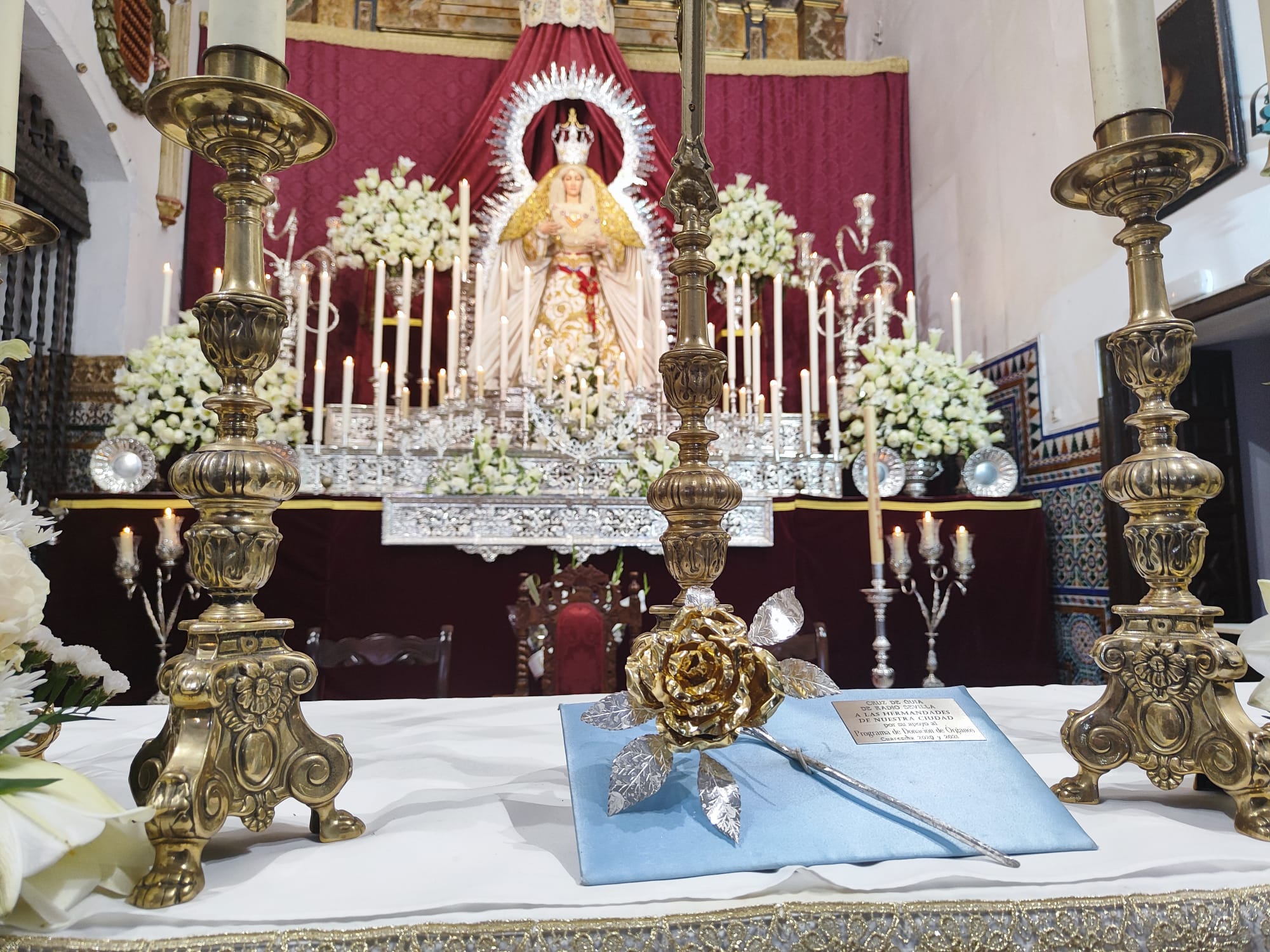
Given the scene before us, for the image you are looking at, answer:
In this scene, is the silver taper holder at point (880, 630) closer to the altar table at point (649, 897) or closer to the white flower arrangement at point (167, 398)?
the altar table at point (649, 897)

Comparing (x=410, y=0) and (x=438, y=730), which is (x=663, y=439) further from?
(x=410, y=0)

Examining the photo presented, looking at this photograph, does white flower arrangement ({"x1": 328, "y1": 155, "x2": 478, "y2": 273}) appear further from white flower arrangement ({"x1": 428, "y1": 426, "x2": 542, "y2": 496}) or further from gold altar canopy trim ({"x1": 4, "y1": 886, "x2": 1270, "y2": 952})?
gold altar canopy trim ({"x1": 4, "y1": 886, "x2": 1270, "y2": 952})

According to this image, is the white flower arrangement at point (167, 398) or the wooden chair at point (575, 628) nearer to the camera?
the wooden chair at point (575, 628)

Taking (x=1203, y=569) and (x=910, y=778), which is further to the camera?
(x=1203, y=569)

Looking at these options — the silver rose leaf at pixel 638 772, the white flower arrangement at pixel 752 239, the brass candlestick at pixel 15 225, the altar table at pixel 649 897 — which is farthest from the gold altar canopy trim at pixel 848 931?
the white flower arrangement at pixel 752 239

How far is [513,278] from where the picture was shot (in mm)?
4457

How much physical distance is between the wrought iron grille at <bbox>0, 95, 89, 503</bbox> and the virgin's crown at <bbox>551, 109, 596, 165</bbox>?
7.50ft

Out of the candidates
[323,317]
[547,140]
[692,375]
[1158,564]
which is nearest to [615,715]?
[692,375]

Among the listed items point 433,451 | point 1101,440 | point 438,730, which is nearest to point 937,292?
point 1101,440

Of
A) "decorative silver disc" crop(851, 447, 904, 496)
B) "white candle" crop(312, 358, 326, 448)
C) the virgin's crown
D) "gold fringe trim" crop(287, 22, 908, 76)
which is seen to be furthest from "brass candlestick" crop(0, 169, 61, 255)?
"gold fringe trim" crop(287, 22, 908, 76)

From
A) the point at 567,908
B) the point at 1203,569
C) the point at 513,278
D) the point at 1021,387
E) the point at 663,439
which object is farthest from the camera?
the point at 513,278

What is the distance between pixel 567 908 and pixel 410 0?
620 cm

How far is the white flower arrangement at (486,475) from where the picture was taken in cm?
296

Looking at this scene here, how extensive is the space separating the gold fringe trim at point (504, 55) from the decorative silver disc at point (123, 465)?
2.88 m
